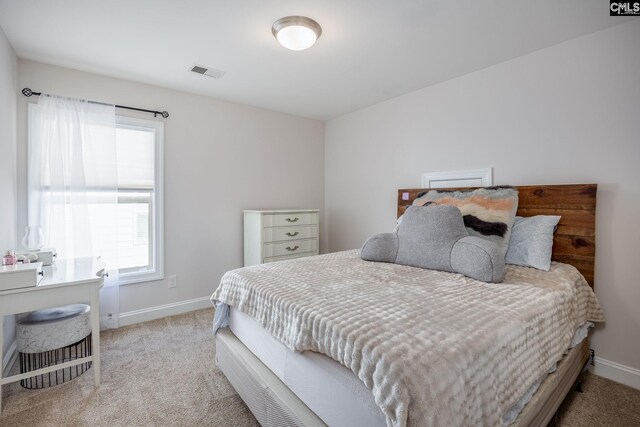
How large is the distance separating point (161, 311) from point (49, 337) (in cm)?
112

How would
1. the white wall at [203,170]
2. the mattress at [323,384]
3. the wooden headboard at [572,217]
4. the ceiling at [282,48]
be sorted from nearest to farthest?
the mattress at [323,384] → the ceiling at [282,48] → the wooden headboard at [572,217] → the white wall at [203,170]

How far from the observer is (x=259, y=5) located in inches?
68.1

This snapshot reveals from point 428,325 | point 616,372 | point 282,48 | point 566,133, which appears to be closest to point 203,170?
point 282,48

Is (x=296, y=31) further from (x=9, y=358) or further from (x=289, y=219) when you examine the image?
(x=9, y=358)

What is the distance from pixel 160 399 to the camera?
5.75 ft

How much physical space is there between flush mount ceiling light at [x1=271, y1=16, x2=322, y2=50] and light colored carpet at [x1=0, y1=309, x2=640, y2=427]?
2.25 m

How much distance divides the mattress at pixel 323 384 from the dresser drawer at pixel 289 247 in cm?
163

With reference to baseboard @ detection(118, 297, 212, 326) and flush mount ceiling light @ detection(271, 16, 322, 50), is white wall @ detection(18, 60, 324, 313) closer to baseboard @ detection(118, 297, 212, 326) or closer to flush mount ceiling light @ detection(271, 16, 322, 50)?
baseboard @ detection(118, 297, 212, 326)

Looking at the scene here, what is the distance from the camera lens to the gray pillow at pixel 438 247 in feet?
5.51

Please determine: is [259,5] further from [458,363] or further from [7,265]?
[7,265]

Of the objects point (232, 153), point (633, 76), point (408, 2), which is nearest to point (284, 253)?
point (232, 153)

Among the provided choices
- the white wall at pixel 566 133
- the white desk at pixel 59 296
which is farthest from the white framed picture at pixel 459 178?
the white desk at pixel 59 296

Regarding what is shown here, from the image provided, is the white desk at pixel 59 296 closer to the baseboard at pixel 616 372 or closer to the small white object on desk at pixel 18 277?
the small white object on desk at pixel 18 277

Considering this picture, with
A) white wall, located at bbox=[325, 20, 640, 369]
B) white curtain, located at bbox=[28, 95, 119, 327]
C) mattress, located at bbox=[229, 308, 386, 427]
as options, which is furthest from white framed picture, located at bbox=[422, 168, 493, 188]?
white curtain, located at bbox=[28, 95, 119, 327]
